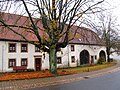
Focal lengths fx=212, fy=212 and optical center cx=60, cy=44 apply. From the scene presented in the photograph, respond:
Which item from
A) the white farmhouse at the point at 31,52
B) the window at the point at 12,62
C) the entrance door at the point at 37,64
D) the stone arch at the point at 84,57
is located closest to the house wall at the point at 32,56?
the white farmhouse at the point at 31,52

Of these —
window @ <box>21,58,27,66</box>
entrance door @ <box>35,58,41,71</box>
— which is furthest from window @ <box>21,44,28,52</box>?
entrance door @ <box>35,58,41,71</box>

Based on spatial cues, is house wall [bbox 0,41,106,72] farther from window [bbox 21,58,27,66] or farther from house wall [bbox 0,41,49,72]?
window [bbox 21,58,27,66]

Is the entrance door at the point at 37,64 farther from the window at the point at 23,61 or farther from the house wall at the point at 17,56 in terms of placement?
the window at the point at 23,61

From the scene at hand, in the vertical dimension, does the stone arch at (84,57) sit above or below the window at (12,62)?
above

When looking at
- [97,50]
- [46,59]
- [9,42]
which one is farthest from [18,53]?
[97,50]

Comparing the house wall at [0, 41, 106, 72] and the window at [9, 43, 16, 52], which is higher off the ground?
the window at [9, 43, 16, 52]

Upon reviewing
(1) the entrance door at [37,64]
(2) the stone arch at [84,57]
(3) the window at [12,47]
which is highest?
(3) the window at [12,47]

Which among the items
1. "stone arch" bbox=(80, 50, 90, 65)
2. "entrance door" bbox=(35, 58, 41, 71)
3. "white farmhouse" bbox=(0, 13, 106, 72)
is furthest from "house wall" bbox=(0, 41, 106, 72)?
"stone arch" bbox=(80, 50, 90, 65)

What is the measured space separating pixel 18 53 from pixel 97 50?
983 inches

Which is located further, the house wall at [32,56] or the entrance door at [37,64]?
the entrance door at [37,64]

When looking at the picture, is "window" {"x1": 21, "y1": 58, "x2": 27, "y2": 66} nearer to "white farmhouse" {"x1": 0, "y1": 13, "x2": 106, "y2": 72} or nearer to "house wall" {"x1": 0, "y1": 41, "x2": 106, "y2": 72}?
"white farmhouse" {"x1": 0, "y1": 13, "x2": 106, "y2": 72}

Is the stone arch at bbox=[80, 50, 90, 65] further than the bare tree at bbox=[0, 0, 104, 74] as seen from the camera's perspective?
Yes

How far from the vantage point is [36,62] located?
114 feet

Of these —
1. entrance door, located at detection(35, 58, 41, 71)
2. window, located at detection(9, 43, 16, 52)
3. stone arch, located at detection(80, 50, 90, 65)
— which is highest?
window, located at detection(9, 43, 16, 52)
